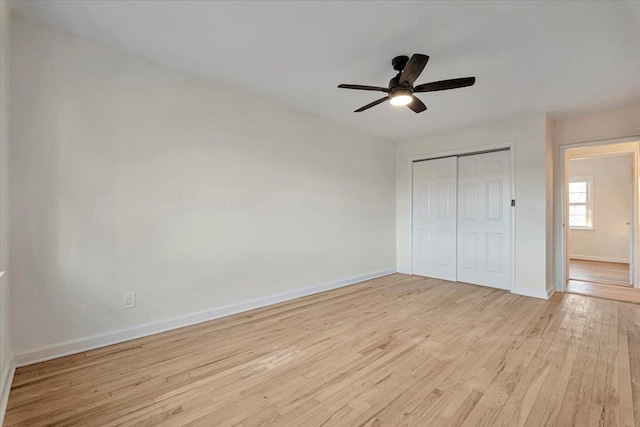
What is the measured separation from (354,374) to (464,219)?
A: 3429mm

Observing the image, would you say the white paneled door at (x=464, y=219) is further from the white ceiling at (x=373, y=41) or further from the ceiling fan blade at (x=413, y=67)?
the ceiling fan blade at (x=413, y=67)

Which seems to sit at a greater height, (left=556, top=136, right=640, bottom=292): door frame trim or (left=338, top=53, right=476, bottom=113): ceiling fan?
(left=338, top=53, right=476, bottom=113): ceiling fan

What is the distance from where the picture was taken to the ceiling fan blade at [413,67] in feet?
6.57

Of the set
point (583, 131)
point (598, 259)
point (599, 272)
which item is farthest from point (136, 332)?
point (598, 259)

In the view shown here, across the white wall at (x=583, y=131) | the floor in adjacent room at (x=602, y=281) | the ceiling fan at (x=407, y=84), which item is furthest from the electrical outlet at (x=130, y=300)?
the floor in adjacent room at (x=602, y=281)

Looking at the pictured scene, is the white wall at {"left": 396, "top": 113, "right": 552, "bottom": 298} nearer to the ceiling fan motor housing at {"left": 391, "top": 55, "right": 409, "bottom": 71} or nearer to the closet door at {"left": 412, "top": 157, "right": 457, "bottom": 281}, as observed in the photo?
the closet door at {"left": 412, "top": 157, "right": 457, "bottom": 281}

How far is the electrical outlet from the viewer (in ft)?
7.89

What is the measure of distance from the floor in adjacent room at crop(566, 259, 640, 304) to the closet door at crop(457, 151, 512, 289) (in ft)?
3.67

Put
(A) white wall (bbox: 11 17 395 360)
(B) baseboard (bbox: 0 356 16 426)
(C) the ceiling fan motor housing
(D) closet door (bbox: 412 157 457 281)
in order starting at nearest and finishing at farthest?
(B) baseboard (bbox: 0 356 16 426) → (A) white wall (bbox: 11 17 395 360) → (C) the ceiling fan motor housing → (D) closet door (bbox: 412 157 457 281)

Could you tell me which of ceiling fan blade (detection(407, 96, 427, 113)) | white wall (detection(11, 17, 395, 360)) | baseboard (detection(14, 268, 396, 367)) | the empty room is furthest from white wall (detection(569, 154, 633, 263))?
baseboard (detection(14, 268, 396, 367))

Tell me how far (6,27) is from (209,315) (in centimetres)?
266

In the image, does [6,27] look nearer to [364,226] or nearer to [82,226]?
[82,226]

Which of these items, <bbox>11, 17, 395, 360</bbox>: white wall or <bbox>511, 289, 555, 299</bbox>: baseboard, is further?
<bbox>511, 289, 555, 299</bbox>: baseboard

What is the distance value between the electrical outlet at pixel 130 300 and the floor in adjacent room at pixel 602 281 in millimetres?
5496
